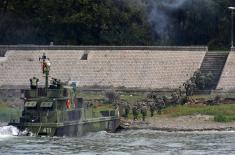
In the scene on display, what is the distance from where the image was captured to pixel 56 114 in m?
58.0

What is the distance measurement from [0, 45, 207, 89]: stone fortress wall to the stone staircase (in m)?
0.56

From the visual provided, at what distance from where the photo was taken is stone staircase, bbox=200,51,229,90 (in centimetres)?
8244

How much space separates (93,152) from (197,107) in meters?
21.6

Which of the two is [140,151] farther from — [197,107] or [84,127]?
[197,107]

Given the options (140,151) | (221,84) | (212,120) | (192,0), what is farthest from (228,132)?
(192,0)

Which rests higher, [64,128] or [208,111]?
[208,111]

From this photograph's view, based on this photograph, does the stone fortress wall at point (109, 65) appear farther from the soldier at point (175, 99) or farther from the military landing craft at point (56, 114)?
the military landing craft at point (56, 114)

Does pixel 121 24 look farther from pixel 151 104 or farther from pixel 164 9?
pixel 151 104

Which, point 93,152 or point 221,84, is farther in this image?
point 221,84

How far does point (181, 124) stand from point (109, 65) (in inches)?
830

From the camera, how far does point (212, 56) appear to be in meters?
86.5

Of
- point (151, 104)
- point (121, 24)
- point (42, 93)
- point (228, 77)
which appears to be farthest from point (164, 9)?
point (42, 93)

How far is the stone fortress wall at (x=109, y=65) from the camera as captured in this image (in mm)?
83438

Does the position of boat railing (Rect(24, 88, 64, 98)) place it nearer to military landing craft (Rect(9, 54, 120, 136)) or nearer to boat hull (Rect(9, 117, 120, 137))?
military landing craft (Rect(9, 54, 120, 136))
